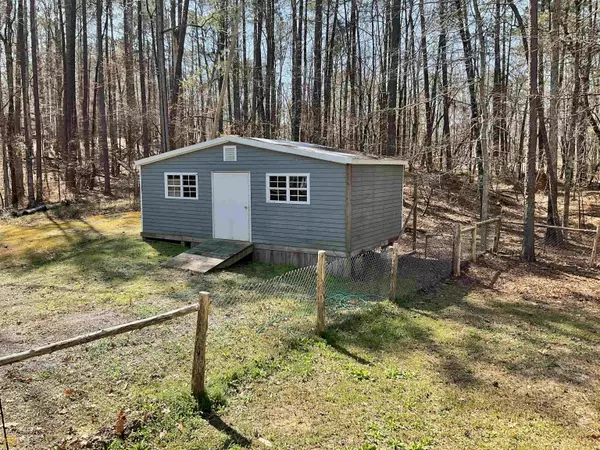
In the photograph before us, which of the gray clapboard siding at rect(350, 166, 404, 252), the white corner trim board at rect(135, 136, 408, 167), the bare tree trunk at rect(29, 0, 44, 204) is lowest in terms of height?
the gray clapboard siding at rect(350, 166, 404, 252)

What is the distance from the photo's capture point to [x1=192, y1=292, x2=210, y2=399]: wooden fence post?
4.29 metres

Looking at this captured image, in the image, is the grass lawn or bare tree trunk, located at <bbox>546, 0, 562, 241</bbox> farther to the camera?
bare tree trunk, located at <bbox>546, 0, 562, 241</bbox>

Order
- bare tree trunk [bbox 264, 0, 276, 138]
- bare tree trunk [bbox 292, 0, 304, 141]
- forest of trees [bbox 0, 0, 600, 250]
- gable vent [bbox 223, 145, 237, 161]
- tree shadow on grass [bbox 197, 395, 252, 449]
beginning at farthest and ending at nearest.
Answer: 1. bare tree trunk [bbox 264, 0, 276, 138]
2. bare tree trunk [bbox 292, 0, 304, 141]
3. forest of trees [bbox 0, 0, 600, 250]
4. gable vent [bbox 223, 145, 237, 161]
5. tree shadow on grass [bbox 197, 395, 252, 449]

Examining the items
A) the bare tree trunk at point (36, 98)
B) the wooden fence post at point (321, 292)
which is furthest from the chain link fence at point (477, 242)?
the bare tree trunk at point (36, 98)

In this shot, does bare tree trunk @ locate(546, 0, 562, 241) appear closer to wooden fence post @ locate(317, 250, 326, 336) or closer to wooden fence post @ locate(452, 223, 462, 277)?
wooden fence post @ locate(452, 223, 462, 277)

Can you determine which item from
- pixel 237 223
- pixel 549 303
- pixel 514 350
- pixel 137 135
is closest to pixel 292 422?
pixel 514 350

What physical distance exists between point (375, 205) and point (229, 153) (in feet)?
12.8

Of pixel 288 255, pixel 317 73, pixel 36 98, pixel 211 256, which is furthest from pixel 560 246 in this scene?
pixel 36 98

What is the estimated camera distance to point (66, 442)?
363 centimetres

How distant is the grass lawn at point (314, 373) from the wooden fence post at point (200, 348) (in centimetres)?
18

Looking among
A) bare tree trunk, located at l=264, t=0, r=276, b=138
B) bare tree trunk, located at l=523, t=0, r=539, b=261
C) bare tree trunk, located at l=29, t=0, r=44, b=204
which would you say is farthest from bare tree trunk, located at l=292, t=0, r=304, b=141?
bare tree trunk, located at l=523, t=0, r=539, b=261

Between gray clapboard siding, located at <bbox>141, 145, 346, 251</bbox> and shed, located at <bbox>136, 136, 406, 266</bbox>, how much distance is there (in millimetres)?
23

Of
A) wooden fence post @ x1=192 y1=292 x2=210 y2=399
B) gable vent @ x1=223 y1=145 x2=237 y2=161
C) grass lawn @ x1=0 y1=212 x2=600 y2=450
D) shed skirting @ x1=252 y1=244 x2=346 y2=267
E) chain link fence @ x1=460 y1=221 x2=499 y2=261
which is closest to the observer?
grass lawn @ x1=0 y1=212 x2=600 y2=450

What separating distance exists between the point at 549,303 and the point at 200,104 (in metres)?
27.4
